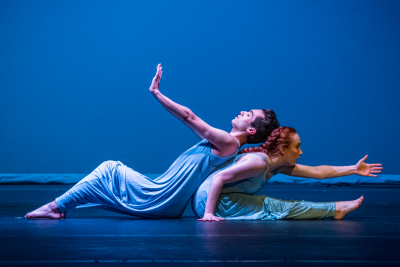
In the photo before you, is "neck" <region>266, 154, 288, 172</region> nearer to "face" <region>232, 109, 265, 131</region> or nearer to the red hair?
the red hair

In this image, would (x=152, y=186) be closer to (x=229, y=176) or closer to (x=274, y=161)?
(x=229, y=176)

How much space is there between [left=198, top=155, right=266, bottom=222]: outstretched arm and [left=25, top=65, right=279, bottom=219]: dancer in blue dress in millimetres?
88

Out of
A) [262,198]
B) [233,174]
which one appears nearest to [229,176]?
[233,174]

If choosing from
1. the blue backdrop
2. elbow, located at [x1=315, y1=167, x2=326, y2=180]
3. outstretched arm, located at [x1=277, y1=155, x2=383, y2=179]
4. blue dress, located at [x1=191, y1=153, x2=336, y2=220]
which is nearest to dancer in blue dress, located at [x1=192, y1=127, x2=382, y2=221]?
blue dress, located at [x1=191, y1=153, x2=336, y2=220]

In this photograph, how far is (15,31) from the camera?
4.88 m

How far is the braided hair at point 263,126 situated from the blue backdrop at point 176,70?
2657mm

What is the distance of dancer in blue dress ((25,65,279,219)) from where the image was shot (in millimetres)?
2084

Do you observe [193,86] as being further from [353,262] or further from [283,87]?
[353,262]

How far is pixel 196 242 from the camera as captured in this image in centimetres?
144

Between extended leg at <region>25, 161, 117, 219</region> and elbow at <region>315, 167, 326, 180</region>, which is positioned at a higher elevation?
elbow at <region>315, 167, 326, 180</region>

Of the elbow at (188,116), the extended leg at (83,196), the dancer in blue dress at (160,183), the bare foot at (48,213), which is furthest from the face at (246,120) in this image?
the bare foot at (48,213)

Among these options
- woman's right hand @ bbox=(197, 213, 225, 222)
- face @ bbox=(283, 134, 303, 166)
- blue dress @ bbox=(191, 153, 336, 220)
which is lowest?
woman's right hand @ bbox=(197, 213, 225, 222)

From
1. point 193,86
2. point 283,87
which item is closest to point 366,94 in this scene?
point 283,87

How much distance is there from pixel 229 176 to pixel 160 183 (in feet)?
1.26
